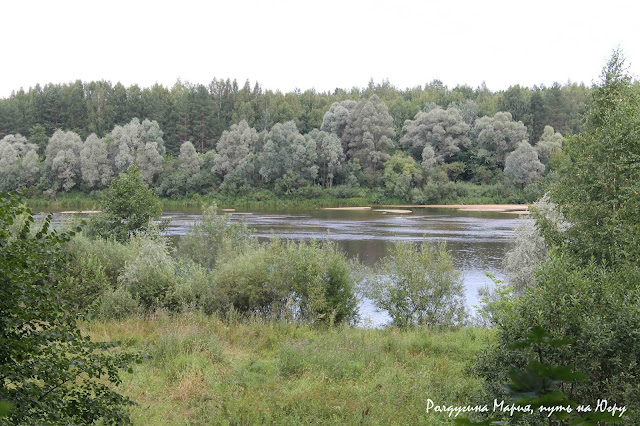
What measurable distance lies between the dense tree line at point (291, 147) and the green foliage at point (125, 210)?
149ft

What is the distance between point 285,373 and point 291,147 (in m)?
63.5

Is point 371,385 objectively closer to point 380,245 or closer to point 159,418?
A: point 159,418

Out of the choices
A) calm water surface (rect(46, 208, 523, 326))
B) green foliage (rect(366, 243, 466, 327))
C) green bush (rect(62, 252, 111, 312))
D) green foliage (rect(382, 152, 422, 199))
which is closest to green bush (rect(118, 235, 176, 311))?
green bush (rect(62, 252, 111, 312))

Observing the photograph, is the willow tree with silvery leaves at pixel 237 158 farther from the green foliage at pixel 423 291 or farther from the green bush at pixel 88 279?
the green foliage at pixel 423 291

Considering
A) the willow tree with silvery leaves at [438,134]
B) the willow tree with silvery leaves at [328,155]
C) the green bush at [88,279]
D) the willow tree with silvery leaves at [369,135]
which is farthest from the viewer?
the willow tree with silvery leaves at [438,134]

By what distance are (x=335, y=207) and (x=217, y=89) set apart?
5645 centimetres

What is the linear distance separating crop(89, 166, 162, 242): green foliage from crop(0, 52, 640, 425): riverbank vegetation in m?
0.08

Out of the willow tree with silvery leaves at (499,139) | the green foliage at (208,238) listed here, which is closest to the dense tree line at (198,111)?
the willow tree with silvery leaves at (499,139)

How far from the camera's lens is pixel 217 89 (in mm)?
109562

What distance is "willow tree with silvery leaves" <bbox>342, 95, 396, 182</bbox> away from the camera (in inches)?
2931

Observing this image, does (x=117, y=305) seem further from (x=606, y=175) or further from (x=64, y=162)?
(x=64, y=162)

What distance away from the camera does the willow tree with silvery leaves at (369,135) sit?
74.4 meters

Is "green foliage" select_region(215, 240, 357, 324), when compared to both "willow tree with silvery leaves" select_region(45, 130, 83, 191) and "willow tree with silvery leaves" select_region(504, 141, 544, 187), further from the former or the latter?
"willow tree with silvery leaves" select_region(45, 130, 83, 191)

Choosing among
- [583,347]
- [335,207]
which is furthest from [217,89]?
[583,347]
